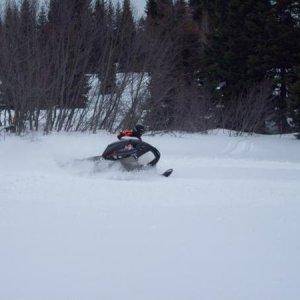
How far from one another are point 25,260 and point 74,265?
525mm

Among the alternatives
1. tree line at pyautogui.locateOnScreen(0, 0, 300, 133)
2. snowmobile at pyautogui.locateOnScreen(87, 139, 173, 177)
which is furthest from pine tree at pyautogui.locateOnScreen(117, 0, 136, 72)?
snowmobile at pyautogui.locateOnScreen(87, 139, 173, 177)

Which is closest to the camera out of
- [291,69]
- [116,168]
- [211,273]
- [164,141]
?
[211,273]

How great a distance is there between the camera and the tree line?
1988 cm

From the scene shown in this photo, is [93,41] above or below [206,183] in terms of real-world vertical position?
above

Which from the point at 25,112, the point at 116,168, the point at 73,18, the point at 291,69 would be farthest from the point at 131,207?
the point at 291,69

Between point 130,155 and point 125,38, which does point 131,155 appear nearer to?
point 130,155

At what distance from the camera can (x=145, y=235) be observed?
6.27m

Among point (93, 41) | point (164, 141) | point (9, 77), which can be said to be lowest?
point (164, 141)

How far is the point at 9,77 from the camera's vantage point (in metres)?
18.8

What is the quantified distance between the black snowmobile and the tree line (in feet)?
26.2

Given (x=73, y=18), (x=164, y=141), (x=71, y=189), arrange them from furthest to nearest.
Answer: (x=73, y=18)
(x=164, y=141)
(x=71, y=189)

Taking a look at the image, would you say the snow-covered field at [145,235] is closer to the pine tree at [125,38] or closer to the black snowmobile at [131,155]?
the black snowmobile at [131,155]

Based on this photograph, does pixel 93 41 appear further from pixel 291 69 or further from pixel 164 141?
pixel 291 69

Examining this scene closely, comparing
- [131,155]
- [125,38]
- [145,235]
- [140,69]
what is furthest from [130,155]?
[125,38]
